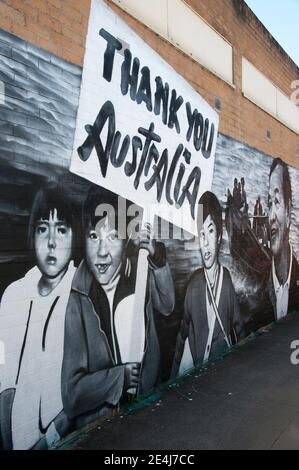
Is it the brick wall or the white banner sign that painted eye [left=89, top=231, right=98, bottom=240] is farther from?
the brick wall

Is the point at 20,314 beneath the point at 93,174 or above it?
beneath

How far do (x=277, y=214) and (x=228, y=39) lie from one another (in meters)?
3.84

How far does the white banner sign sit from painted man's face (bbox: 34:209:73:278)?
0.54m

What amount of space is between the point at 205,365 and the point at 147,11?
15.5 ft

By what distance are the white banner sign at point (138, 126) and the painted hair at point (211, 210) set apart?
0.15 meters

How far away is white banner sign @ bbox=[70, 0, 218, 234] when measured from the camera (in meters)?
4.14

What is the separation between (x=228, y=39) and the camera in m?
7.03

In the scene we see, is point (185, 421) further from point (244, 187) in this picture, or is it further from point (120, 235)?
point (244, 187)

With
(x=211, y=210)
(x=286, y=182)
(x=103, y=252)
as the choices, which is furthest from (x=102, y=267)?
(x=286, y=182)

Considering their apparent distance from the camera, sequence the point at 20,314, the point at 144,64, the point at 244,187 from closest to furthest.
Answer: the point at 20,314
the point at 144,64
the point at 244,187

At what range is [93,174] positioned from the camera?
416 cm

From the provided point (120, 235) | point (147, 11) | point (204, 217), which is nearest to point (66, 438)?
point (120, 235)

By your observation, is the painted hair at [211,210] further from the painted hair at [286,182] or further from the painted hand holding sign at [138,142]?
the painted hair at [286,182]

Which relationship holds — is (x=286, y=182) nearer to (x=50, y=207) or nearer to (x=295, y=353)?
(x=295, y=353)
